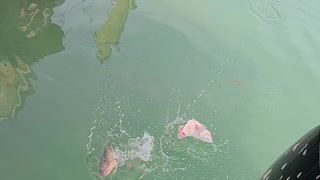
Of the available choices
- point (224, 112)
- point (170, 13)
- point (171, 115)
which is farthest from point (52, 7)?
point (224, 112)

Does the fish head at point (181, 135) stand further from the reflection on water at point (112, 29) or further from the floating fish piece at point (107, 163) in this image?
the reflection on water at point (112, 29)

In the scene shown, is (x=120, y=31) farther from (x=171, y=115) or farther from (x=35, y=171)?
(x=35, y=171)

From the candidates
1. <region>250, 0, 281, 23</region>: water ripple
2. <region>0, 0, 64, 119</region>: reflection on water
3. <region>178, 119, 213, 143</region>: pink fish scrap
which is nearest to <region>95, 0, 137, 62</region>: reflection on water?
<region>0, 0, 64, 119</region>: reflection on water

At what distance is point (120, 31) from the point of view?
2.22 meters

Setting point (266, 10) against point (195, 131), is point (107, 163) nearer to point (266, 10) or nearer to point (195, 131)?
point (195, 131)

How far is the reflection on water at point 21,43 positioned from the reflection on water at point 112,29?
16cm

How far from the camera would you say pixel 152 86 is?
203 cm

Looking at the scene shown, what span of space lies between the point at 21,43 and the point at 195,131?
0.73m

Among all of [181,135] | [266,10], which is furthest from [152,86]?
[266,10]

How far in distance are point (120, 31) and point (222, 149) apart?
683 mm

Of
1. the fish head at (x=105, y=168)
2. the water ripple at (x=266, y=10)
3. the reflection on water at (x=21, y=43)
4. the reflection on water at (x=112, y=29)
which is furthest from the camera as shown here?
the water ripple at (x=266, y=10)

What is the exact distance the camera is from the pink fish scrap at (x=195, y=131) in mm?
1888

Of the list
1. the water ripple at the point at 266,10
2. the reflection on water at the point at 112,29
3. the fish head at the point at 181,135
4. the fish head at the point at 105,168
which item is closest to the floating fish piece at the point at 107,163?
the fish head at the point at 105,168

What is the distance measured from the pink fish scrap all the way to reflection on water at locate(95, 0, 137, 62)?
43cm
